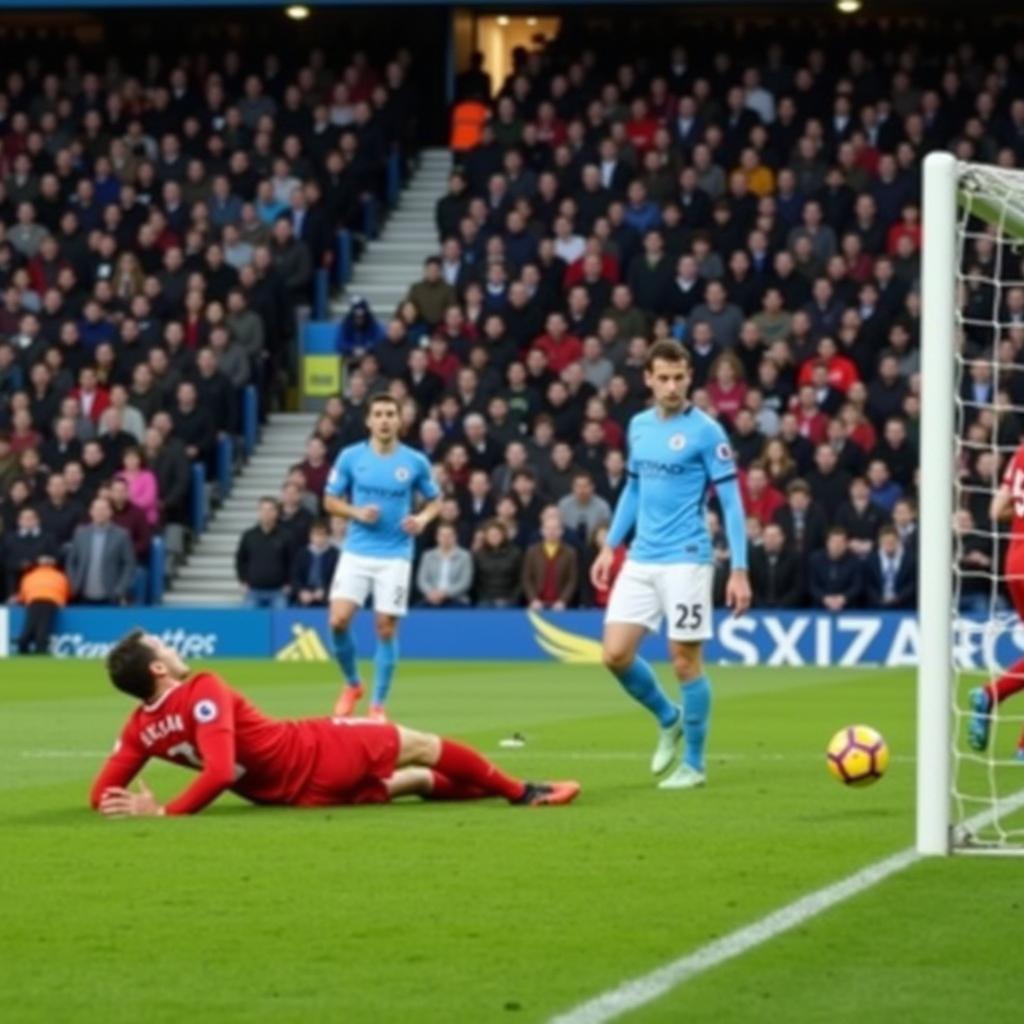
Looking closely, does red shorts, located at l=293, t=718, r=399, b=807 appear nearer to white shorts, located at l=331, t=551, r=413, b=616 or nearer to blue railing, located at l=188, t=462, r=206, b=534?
white shorts, located at l=331, t=551, r=413, b=616

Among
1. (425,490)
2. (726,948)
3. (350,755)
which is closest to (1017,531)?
(350,755)

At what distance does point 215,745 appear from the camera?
11.1m

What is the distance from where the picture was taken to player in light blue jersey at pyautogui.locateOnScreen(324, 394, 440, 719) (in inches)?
750

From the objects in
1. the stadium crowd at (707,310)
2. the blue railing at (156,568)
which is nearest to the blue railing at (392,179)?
the stadium crowd at (707,310)

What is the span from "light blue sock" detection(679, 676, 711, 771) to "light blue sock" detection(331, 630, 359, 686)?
608cm

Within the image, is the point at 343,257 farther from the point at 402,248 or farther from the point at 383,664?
the point at 383,664

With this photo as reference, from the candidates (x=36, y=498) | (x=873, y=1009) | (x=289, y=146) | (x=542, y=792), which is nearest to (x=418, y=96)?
(x=289, y=146)

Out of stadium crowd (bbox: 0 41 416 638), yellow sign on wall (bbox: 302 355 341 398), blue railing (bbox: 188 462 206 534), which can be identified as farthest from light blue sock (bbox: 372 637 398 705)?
yellow sign on wall (bbox: 302 355 341 398)

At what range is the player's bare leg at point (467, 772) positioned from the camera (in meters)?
11.8

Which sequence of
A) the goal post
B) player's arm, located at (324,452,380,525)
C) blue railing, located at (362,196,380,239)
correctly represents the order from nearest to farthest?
the goal post
player's arm, located at (324,452,380,525)
blue railing, located at (362,196,380,239)

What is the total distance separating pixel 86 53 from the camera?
39.1 m

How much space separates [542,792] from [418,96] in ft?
90.1

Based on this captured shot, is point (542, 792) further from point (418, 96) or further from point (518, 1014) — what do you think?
point (418, 96)

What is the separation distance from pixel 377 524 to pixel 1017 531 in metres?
6.07
